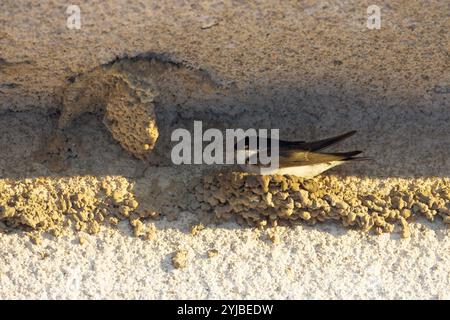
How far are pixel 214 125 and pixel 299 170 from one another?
0.87 feet

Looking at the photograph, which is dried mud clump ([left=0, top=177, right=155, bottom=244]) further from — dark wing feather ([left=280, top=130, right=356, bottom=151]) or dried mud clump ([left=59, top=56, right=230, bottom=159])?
dark wing feather ([left=280, top=130, right=356, bottom=151])

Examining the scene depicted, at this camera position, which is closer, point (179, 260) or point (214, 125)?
point (179, 260)

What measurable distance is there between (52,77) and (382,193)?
901 millimetres

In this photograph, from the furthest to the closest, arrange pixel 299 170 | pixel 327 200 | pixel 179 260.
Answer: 1. pixel 299 170
2. pixel 327 200
3. pixel 179 260

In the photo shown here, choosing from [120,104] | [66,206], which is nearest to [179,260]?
[66,206]

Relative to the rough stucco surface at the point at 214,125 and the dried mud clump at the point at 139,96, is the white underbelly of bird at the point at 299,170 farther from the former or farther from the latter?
the dried mud clump at the point at 139,96

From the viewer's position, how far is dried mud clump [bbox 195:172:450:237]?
2.31 metres

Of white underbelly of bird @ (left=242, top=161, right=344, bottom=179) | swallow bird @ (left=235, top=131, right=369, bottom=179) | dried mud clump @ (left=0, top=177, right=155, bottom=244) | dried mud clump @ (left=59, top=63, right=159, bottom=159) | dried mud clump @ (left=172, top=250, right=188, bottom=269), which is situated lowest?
dried mud clump @ (left=172, top=250, right=188, bottom=269)

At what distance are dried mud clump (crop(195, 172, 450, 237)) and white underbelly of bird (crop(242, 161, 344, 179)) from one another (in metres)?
0.03

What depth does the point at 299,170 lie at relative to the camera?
2.46 meters

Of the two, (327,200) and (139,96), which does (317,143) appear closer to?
(327,200)

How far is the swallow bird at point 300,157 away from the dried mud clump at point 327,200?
0.04 metres

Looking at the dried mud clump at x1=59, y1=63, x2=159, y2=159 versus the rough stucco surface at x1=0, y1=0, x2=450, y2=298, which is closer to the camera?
the rough stucco surface at x1=0, y1=0, x2=450, y2=298

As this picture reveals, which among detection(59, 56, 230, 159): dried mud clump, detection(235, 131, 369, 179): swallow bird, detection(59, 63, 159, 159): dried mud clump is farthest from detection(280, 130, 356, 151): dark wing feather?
detection(59, 63, 159, 159): dried mud clump
